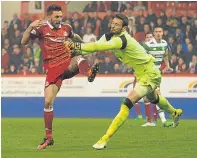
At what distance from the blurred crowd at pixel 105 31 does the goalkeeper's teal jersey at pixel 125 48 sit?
8.90 metres

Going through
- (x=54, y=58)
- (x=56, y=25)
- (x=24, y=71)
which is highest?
(x=56, y=25)

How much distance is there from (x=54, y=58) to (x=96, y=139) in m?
1.69

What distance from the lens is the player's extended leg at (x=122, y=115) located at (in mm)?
10133

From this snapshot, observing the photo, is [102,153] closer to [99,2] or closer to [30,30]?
[30,30]

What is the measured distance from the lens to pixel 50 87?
10.8 m

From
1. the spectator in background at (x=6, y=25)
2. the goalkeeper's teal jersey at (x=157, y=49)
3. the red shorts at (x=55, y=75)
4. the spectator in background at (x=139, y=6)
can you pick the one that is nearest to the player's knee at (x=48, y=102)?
the red shorts at (x=55, y=75)

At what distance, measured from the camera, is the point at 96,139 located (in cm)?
1182

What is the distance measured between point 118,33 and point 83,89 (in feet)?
29.9

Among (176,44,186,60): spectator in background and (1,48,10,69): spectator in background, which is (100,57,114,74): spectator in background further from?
(1,48,10,69): spectator in background

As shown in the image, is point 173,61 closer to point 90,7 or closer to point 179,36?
point 179,36

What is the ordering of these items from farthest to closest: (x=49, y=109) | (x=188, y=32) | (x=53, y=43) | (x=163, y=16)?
(x=163, y=16) → (x=188, y=32) → (x=53, y=43) → (x=49, y=109)

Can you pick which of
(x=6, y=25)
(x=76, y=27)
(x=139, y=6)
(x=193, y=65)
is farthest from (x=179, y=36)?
(x=6, y=25)

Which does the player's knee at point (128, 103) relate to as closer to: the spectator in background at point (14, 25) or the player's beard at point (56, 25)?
the player's beard at point (56, 25)

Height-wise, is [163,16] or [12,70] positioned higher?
[163,16]
